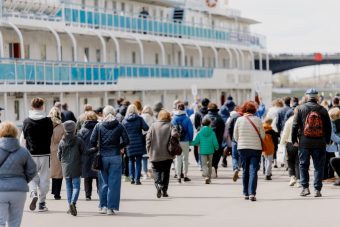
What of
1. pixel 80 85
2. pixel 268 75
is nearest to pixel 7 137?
pixel 80 85

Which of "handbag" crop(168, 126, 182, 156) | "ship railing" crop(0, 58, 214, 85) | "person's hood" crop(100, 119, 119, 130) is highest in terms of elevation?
"ship railing" crop(0, 58, 214, 85)

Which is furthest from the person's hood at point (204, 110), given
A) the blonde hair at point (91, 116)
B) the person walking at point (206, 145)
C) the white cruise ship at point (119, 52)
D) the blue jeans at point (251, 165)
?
the white cruise ship at point (119, 52)

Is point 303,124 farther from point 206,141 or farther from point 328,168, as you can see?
point 206,141

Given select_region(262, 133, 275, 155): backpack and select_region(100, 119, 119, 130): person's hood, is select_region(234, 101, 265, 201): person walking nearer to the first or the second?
select_region(100, 119, 119, 130): person's hood

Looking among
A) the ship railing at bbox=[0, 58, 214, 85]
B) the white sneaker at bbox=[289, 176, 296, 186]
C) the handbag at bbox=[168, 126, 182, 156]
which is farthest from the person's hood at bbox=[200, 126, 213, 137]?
the ship railing at bbox=[0, 58, 214, 85]

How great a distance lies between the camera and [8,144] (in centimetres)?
1043

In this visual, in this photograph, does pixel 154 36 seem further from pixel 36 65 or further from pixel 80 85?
pixel 36 65

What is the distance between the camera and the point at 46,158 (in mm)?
14383

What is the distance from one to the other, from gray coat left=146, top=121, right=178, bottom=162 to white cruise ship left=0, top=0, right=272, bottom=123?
45.4ft

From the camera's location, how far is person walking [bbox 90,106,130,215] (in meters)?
13.8

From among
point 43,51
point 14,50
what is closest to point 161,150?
point 14,50

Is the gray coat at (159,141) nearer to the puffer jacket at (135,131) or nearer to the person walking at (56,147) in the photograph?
the person walking at (56,147)

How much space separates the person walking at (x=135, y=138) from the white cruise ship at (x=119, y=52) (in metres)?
11.4

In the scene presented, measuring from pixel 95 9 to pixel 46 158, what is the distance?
29697 millimetres
